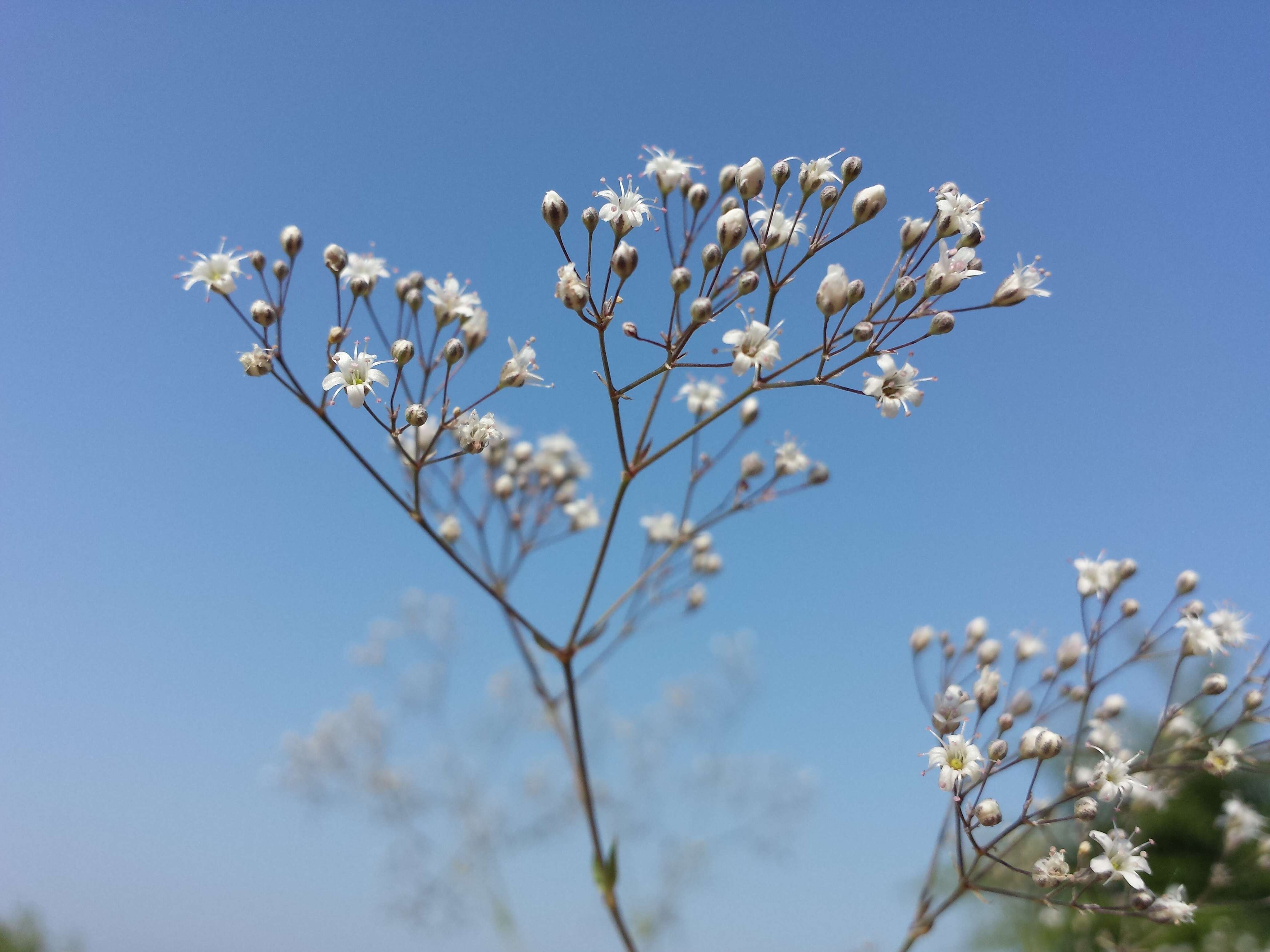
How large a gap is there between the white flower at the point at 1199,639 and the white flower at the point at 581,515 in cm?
263

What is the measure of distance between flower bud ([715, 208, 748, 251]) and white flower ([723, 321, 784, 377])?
0.30 metres

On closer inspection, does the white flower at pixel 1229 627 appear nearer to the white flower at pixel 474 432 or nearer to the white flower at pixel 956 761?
the white flower at pixel 956 761

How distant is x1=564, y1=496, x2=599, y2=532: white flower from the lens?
3904mm

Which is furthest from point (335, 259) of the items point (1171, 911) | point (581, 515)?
point (1171, 911)

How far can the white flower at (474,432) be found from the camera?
8.05 feet

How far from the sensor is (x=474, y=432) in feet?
8.16

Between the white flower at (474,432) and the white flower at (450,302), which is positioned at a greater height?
the white flower at (450,302)

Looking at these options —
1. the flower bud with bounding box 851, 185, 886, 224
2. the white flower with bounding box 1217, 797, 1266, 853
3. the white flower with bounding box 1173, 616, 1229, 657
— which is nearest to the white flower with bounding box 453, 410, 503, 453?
the flower bud with bounding box 851, 185, 886, 224

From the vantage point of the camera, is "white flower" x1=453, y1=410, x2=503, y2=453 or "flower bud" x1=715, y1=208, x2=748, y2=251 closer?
"flower bud" x1=715, y1=208, x2=748, y2=251

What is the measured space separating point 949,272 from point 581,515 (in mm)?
2327

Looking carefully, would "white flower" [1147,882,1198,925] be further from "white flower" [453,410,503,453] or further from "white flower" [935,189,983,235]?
"white flower" [453,410,503,453]

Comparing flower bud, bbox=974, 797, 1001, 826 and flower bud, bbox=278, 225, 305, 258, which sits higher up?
flower bud, bbox=278, 225, 305, 258

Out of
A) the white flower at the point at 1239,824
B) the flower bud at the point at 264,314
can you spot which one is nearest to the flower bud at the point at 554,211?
the flower bud at the point at 264,314

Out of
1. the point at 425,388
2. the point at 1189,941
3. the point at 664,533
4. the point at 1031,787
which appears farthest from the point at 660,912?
the point at 1189,941
